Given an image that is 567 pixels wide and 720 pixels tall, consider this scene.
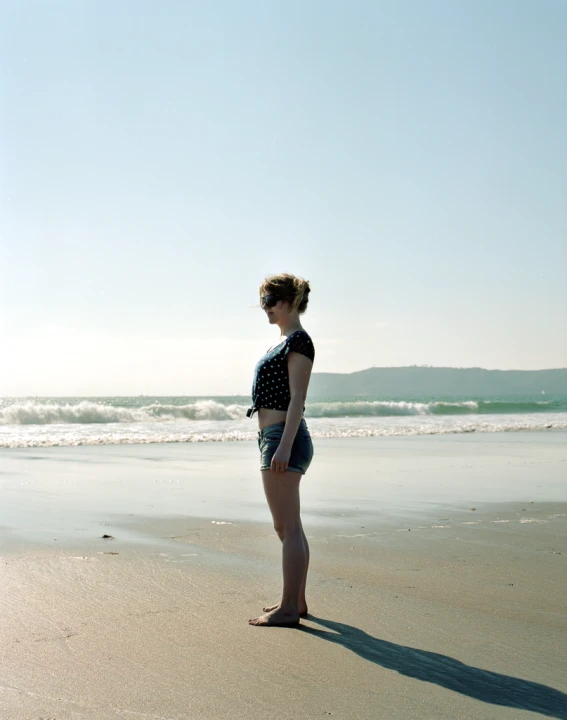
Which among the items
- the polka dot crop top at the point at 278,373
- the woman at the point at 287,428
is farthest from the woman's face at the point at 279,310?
the polka dot crop top at the point at 278,373

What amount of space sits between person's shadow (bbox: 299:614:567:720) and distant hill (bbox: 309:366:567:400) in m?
93.1

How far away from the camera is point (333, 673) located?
2961 millimetres

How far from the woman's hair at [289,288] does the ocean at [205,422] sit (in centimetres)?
1283

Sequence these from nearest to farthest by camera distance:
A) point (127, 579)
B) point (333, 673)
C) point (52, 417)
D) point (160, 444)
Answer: point (333, 673)
point (127, 579)
point (160, 444)
point (52, 417)

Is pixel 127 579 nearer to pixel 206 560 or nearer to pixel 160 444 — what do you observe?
pixel 206 560

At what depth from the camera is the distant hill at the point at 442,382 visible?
100 metres

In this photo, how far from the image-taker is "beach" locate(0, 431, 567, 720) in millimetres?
2715

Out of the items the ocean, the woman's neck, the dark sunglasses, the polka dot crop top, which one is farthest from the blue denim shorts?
the ocean

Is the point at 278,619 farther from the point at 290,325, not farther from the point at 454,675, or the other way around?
the point at 290,325

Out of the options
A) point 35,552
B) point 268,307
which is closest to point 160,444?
point 35,552

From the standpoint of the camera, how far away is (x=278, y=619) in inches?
141

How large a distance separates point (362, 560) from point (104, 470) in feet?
20.8

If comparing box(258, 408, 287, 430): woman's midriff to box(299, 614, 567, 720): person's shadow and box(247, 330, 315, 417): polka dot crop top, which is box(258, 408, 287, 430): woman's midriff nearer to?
box(247, 330, 315, 417): polka dot crop top

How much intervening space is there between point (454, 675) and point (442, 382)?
105 meters
